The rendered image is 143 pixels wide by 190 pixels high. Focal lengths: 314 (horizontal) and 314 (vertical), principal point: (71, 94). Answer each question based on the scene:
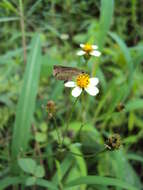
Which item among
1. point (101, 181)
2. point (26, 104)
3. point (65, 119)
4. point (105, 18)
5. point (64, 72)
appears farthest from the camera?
point (65, 119)

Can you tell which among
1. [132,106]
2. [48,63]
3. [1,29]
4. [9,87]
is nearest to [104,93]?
[132,106]

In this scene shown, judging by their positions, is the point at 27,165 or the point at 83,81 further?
the point at 27,165

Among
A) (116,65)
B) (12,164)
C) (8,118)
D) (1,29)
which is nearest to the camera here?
(12,164)

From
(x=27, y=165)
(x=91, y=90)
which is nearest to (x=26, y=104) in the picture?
(x=27, y=165)

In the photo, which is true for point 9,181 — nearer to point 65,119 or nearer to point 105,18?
point 65,119

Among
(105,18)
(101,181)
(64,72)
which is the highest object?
(105,18)

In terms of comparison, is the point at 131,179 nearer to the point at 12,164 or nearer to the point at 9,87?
the point at 12,164
